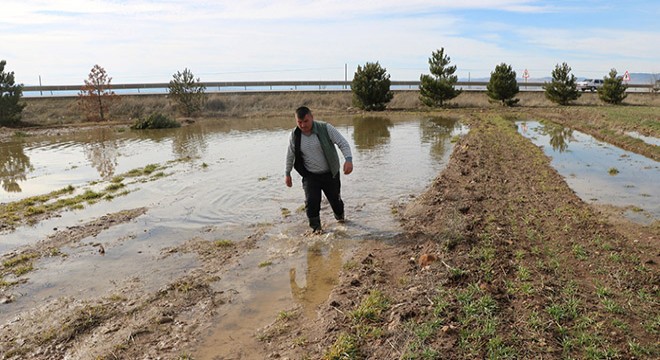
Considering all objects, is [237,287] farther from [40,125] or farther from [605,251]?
[40,125]

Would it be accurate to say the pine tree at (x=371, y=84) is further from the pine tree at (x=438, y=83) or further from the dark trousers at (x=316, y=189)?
the dark trousers at (x=316, y=189)

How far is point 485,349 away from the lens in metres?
3.43

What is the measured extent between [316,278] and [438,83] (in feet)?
125

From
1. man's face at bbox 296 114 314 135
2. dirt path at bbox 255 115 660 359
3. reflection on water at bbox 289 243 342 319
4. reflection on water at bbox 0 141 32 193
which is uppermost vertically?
man's face at bbox 296 114 314 135

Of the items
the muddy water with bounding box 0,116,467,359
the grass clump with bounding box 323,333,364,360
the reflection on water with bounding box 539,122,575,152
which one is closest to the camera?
the grass clump with bounding box 323,333,364,360

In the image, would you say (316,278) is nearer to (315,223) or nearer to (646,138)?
(315,223)

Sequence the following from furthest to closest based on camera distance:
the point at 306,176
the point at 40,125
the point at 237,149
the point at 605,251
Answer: the point at 40,125 < the point at 237,149 < the point at 306,176 < the point at 605,251

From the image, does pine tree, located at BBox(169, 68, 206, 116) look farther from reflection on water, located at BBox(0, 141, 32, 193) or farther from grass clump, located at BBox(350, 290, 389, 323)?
grass clump, located at BBox(350, 290, 389, 323)

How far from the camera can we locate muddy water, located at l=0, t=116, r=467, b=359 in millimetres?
5273

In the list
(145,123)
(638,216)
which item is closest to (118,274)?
(638,216)

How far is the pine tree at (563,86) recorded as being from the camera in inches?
1570

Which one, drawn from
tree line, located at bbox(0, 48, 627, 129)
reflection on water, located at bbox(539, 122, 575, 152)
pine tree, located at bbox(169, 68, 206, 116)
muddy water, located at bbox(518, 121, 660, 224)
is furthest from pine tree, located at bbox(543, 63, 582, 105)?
pine tree, located at bbox(169, 68, 206, 116)

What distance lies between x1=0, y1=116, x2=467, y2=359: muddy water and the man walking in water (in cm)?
74

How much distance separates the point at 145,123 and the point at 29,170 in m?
16.8
